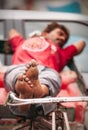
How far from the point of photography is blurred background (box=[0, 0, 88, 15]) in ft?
6.06

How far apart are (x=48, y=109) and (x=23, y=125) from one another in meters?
0.08

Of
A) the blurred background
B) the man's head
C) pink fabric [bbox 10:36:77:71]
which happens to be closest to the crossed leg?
pink fabric [bbox 10:36:77:71]

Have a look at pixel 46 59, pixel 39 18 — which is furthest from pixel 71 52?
pixel 39 18

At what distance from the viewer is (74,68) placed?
1.45 meters

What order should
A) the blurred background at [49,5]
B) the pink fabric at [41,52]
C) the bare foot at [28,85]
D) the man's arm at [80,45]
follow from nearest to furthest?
the bare foot at [28,85] → the pink fabric at [41,52] → the man's arm at [80,45] → the blurred background at [49,5]

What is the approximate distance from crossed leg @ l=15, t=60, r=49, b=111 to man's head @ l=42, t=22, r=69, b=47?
56 cm

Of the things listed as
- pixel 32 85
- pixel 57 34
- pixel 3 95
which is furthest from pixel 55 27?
pixel 32 85

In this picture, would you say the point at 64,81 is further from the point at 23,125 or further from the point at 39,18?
the point at 39,18

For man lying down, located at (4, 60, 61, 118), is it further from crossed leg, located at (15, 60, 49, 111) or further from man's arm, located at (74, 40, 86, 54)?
man's arm, located at (74, 40, 86, 54)

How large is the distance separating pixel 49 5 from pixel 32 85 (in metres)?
1.03

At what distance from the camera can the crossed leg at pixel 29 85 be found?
0.91 meters

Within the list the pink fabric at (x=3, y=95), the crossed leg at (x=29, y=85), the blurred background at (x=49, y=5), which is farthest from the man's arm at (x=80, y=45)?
the crossed leg at (x=29, y=85)

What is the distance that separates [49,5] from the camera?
1896 mm

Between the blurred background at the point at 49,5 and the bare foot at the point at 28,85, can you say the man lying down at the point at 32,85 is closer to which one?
the bare foot at the point at 28,85
